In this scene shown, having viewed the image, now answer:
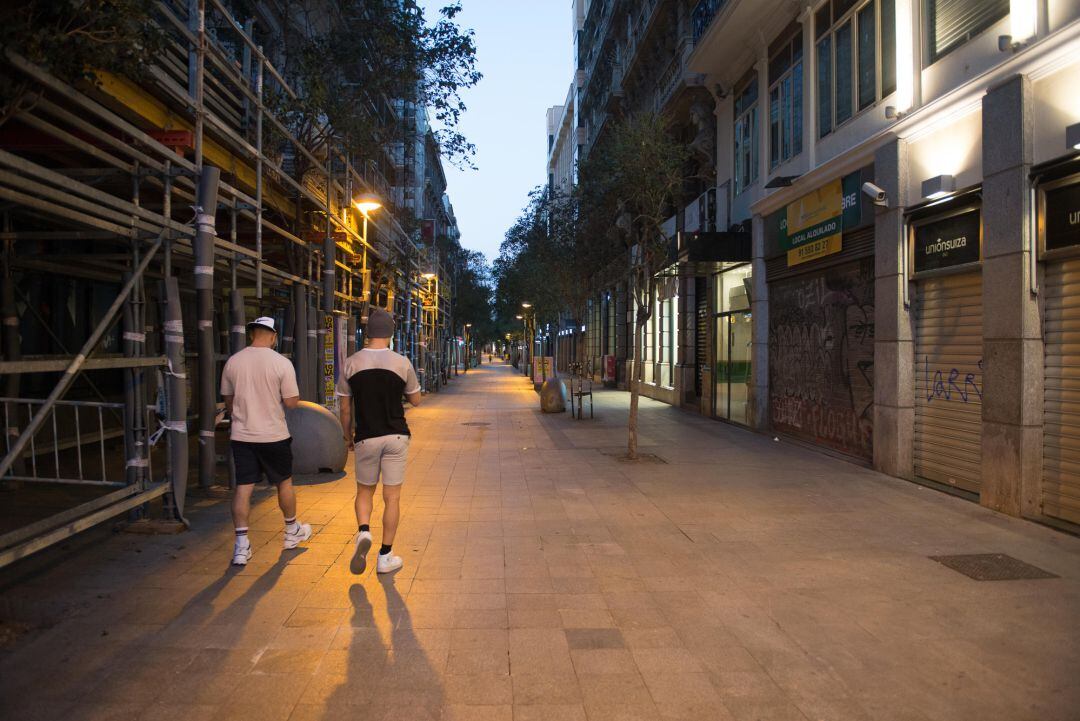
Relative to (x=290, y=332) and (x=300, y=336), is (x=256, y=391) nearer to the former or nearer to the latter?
(x=300, y=336)

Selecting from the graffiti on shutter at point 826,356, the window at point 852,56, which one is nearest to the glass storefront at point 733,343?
the graffiti on shutter at point 826,356

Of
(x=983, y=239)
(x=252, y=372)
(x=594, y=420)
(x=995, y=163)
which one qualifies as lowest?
(x=594, y=420)

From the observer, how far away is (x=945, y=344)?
27.4 feet

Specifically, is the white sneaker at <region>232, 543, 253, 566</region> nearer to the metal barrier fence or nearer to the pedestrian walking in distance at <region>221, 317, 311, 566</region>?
the pedestrian walking in distance at <region>221, 317, 311, 566</region>

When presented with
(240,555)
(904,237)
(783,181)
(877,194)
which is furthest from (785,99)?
(240,555)

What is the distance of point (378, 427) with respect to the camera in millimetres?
5078

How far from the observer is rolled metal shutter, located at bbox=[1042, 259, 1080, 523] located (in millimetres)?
6395

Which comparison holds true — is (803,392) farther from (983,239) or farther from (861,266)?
(983,239)

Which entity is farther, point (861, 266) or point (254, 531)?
point (861, 266)

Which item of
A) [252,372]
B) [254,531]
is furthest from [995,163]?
[254,531]

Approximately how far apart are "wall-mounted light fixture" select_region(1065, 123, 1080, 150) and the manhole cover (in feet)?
11.8

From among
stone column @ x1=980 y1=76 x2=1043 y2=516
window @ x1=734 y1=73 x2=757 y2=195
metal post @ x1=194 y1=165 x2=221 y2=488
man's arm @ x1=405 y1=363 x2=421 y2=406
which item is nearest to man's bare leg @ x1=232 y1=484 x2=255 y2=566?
man's arm @ x1=405 y1=363 x2=421 y2=406

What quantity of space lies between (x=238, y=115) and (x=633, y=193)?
6.09m

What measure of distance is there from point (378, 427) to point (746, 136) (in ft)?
43.8
